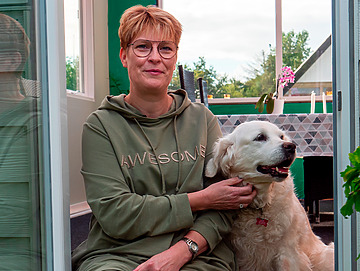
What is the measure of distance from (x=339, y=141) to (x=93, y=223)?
2.69 feet

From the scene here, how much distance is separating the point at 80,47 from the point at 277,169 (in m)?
3.72

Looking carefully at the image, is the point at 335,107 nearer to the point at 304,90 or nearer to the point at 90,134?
the point at 90,134

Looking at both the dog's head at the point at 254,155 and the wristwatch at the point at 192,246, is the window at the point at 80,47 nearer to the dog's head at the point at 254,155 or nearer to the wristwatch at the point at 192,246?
the dog's head at the point at 254,155

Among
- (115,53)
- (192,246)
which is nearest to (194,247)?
(192,246)

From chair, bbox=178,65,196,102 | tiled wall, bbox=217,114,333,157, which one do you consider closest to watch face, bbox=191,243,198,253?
tiled wall, bbox=217,114,333,157

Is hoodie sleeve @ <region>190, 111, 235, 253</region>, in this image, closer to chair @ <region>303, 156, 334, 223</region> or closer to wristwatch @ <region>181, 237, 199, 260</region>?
wristwatch @ <region>181, 237, 199, 260</region>

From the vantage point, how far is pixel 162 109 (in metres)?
1.53

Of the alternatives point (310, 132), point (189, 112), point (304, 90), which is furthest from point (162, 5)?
point (189, 112)

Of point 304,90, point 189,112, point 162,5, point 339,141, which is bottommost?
point 339,141

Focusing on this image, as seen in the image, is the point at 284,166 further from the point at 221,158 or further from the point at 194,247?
the point at 194,247

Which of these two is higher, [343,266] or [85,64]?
[85,64]

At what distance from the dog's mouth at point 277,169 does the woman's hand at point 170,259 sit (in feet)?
1.45

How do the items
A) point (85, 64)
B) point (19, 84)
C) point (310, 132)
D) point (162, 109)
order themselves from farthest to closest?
point (85, 64), point (310, 132), point (162, 109), point (19, 84)

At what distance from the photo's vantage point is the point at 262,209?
1.66 m
